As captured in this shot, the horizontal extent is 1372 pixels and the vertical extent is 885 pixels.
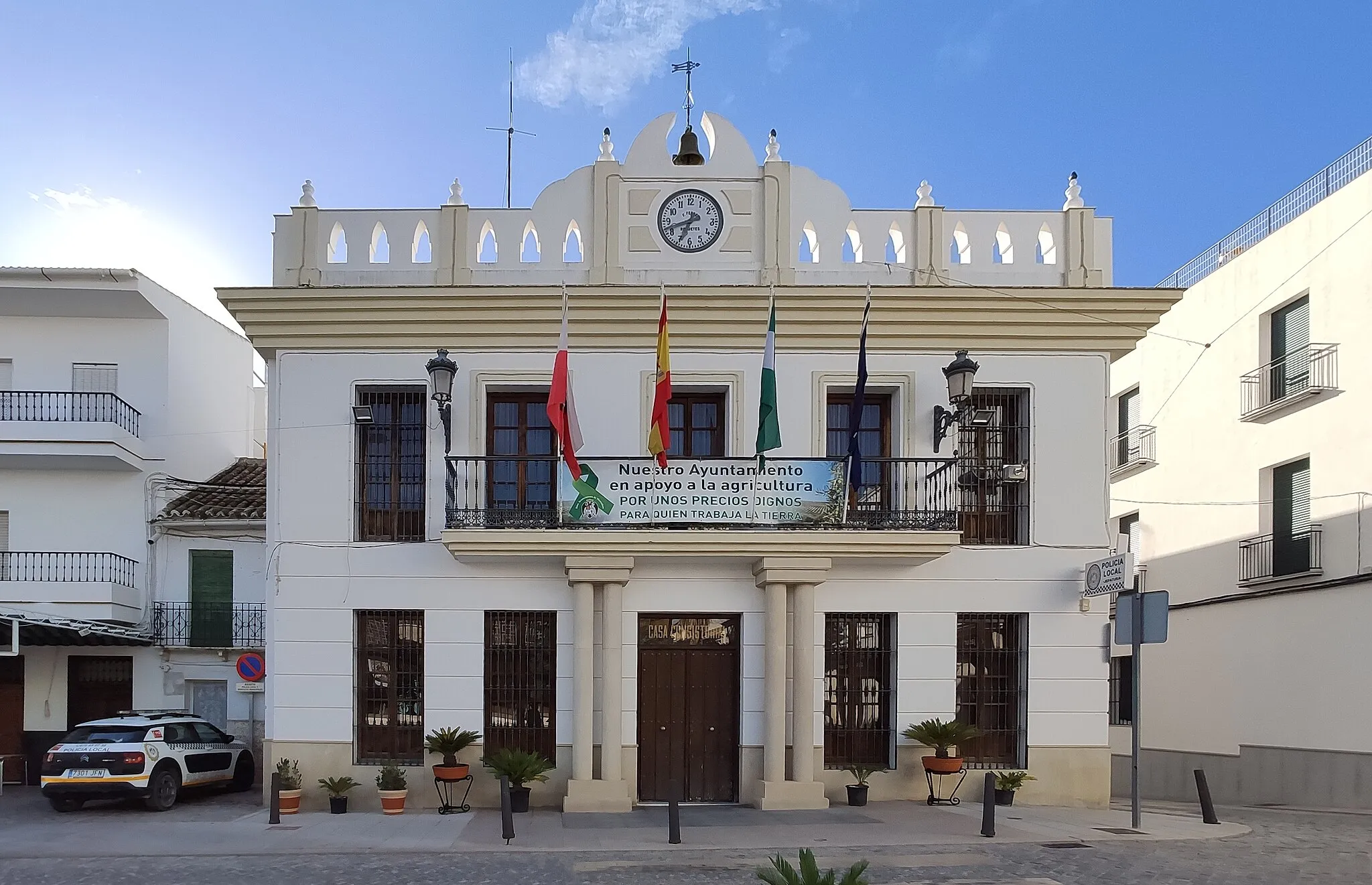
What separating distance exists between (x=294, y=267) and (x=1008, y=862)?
11.3 meters

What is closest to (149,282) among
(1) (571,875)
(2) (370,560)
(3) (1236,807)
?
(2) (370,560)

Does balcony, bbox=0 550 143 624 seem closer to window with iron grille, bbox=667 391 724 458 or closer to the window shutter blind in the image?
the window shutter blind

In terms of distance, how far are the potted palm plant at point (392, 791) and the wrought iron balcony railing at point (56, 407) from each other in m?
9.67

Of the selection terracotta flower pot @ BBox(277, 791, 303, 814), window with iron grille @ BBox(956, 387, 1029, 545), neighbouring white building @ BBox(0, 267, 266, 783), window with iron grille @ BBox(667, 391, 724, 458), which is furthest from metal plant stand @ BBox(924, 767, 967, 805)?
neighbouring white building @ BBox(0, 267, 266, 783)

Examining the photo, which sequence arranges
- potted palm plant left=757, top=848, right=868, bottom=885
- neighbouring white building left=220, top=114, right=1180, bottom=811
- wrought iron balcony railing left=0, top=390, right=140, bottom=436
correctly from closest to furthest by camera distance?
potted palm plant left=757, top=848, right=868, bottom=885 < neighbouring white building left=220, top=114, right=1180, bottom=811 < wrought iron balcony railing left=0, top=390, right=140, bottom=436

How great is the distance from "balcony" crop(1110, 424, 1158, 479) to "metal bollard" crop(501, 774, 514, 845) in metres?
15.2

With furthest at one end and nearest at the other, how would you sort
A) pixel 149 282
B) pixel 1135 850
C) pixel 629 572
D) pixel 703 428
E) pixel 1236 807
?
pixel 149 282
pixel 1236 807
pixel 703 428
pixel 629 572
pixel 1135 850

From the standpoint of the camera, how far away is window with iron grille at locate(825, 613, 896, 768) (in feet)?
51.0

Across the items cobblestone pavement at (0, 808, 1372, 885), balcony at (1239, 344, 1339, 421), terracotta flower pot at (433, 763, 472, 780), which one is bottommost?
cobblestone pavement at (0, 808, 1372, 885)

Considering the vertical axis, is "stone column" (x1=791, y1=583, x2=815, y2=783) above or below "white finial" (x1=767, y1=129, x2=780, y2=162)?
below

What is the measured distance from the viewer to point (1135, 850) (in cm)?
1204

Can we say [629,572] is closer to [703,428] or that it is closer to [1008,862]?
[703,428]

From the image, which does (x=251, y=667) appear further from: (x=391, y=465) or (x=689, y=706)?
(x=689, y=706)

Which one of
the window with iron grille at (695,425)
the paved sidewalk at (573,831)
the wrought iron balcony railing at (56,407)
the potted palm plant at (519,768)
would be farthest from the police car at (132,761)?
the window with iron grille at (695,425)
